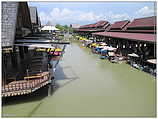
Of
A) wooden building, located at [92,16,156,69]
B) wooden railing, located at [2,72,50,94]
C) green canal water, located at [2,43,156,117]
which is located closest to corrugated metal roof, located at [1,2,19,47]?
wooden railing, located at [2,72,50,94]

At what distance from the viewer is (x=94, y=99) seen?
8773 mm

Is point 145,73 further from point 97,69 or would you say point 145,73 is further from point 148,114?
point 148,114

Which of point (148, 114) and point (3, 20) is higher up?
point (3, 20)

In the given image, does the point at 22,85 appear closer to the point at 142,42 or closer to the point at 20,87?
the point at 20,87

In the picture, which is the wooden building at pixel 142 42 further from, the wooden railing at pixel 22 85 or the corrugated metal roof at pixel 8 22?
the corrugated metal roof at pixel 8 22

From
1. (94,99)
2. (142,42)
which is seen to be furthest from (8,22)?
(142,42)

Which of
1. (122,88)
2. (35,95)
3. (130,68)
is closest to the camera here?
(35,95)

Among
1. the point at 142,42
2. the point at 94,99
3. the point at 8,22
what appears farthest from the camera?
the point at 142,42

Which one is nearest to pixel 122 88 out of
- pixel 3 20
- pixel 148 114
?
pixel 148 114

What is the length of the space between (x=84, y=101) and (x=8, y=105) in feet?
12.9

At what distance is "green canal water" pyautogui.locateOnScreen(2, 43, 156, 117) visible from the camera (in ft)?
24.8

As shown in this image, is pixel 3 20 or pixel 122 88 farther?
pixel 122 88

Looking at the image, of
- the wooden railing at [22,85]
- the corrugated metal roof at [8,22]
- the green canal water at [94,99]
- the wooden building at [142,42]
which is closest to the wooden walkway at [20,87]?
the wooden railing at [22,85]

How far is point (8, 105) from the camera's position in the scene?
8.09m
